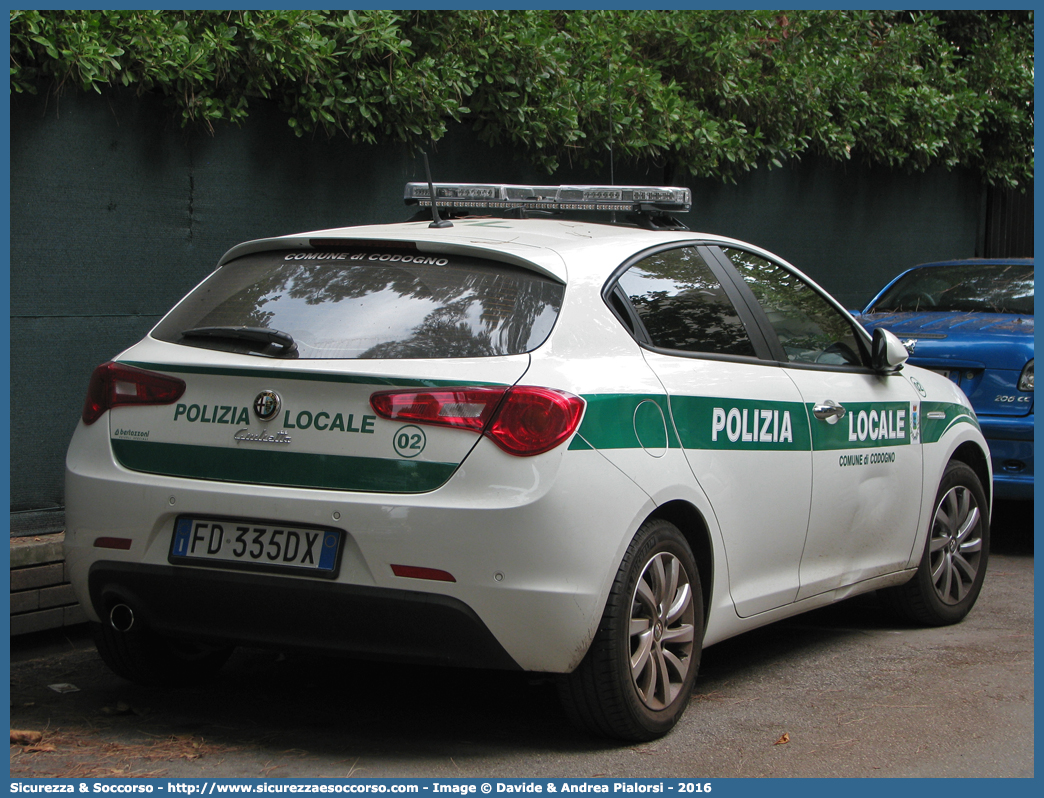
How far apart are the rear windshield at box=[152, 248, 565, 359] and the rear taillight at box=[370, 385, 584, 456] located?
0.16 metres

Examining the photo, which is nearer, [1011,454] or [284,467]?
[284,467]

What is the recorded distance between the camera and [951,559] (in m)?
5.89

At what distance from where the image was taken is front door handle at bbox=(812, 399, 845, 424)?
192 inches

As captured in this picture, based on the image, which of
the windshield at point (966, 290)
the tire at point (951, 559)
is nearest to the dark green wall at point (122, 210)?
the windshield at point (966, 290)

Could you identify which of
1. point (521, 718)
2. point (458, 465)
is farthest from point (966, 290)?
point (458, 465)

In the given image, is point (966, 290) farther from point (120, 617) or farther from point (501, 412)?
point (120, 617)

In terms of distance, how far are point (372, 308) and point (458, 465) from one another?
2.08 feet

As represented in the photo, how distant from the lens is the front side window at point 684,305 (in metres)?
4.35

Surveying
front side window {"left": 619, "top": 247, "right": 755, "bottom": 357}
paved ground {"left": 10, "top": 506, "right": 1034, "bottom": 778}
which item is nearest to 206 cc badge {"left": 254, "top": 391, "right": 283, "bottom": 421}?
paved ground {"left": 10, "top": 506, "right": 1034, "bottom": 778}

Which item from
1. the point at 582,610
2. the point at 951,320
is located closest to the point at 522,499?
the point at 582,610

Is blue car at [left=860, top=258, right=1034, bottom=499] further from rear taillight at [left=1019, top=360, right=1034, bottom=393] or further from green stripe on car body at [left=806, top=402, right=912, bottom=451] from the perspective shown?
green stripe on car body at [left=806, top=402, right=912, bottom=451]

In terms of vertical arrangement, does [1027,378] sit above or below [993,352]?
below

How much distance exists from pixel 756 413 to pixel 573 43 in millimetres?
4888

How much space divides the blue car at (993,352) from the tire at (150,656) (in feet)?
15.2
